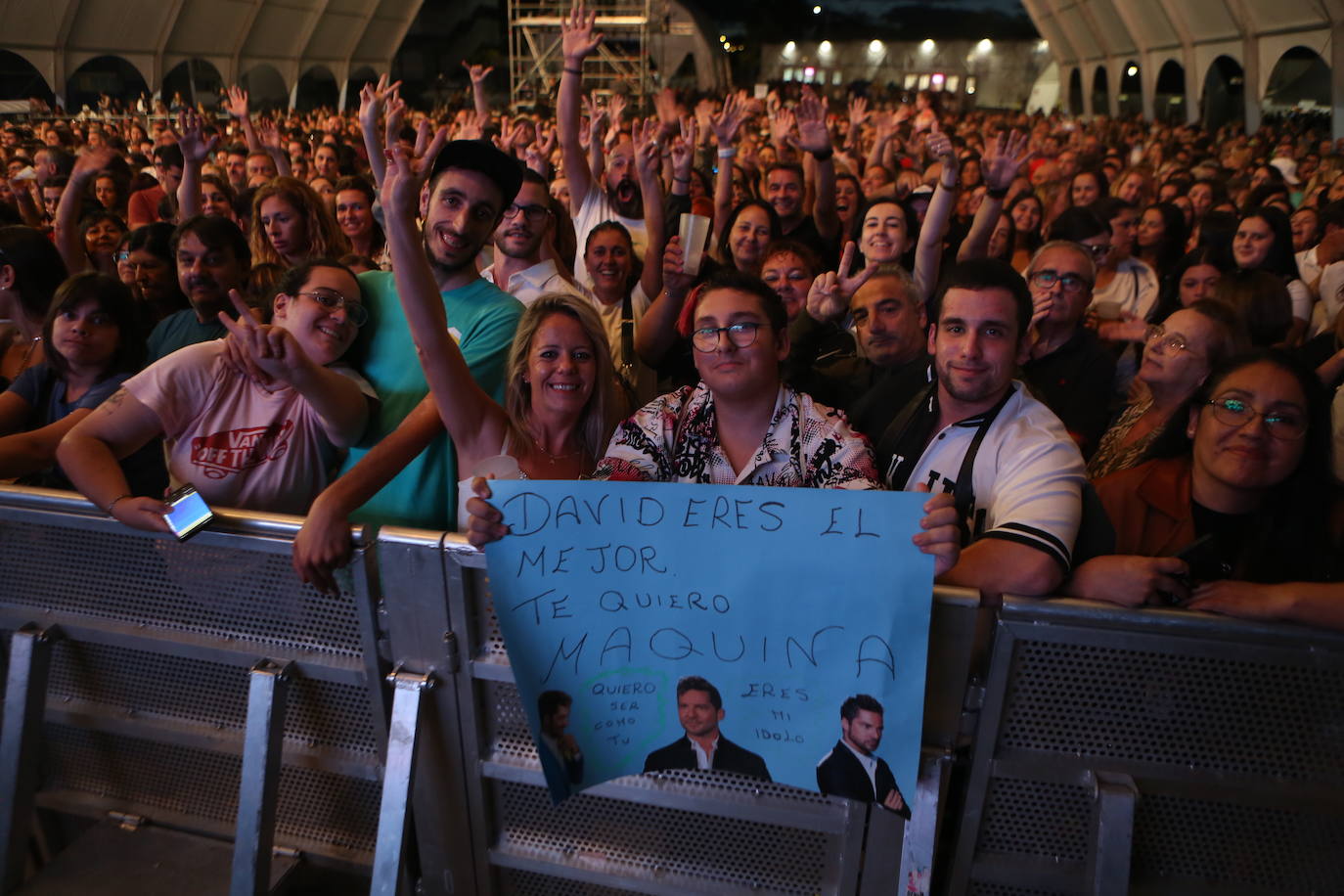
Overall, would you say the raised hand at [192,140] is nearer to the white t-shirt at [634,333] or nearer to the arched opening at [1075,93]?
the white t-shirt at [634,333]

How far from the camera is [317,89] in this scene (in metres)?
34.0

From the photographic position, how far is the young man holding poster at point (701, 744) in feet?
5.07

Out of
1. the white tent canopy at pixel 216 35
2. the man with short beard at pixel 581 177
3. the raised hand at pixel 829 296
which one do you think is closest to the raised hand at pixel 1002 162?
the raised hand at pixel 829 296

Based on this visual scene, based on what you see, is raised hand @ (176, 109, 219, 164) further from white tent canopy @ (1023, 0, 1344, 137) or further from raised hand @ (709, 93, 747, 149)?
white tent canopy @ (1023, 0, 1344, 137)

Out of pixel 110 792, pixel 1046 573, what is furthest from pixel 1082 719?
pixel 110 792

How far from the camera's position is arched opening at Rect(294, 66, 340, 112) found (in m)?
33.2

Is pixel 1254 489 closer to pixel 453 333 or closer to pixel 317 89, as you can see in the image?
pixel 453 333

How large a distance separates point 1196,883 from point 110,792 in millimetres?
2245

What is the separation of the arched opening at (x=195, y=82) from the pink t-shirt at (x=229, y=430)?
31.2 m

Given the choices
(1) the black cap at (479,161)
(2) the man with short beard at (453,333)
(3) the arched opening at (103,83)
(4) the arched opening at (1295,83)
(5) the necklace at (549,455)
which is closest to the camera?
(5) the necklace at (549,455)

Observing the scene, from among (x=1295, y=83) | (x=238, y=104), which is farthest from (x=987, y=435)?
(x=1295, y=83)

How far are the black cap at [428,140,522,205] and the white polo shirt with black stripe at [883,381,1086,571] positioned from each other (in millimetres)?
1433

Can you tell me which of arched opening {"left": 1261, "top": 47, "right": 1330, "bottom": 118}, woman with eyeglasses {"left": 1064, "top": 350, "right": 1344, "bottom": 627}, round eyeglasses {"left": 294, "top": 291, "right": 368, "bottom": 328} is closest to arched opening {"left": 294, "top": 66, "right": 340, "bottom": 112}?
arched opening {"left": 1261, "top": 47, "right": 1330, "bottom": 118}

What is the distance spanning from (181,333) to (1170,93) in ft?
110
